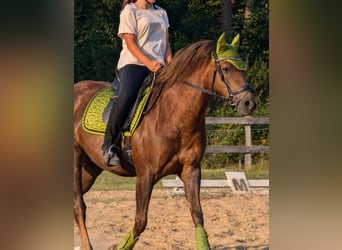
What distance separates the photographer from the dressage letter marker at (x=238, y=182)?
709 cm

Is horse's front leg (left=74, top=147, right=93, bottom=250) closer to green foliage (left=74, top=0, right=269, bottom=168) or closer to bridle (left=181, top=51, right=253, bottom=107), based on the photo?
bridle (left=181, top=51, right=253, bottom=107)

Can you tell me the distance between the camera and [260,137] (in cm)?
844

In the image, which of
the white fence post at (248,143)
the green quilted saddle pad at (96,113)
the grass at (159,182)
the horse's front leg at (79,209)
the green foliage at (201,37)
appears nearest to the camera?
the green quilted saddle pad at (96,113)

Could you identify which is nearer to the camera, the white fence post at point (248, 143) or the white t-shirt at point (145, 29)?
the white t-shirt at point (145, 29)

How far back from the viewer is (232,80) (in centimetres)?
367

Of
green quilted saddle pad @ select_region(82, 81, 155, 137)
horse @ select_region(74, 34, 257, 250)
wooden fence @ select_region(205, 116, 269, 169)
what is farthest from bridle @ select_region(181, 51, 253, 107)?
wooden fence @ select_region(205, 116, 269, 169)

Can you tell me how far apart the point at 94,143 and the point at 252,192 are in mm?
A: 2968

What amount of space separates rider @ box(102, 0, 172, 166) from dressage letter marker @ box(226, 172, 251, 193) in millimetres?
3172

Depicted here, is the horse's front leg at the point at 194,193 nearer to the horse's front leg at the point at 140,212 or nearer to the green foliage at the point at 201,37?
the horse's front leg at the point at 140,212

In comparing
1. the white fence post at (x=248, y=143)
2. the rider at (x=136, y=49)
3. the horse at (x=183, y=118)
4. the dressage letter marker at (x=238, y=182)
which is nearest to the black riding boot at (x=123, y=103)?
the rider at (x=136, y=49)
